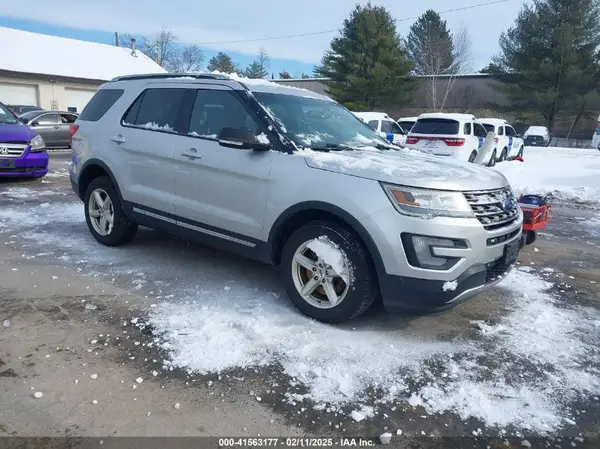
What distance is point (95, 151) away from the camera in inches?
210

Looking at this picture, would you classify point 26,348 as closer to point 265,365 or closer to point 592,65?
point 265,365

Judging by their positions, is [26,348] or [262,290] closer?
[26,348]

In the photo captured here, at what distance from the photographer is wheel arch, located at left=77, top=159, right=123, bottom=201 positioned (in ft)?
16.9

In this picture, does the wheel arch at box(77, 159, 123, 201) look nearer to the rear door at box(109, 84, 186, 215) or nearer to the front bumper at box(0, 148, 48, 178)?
the rear door at box(109, 84, 186, 215)


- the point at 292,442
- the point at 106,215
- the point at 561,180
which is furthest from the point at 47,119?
the point at 292,442

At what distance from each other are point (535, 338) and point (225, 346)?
90.7 inches

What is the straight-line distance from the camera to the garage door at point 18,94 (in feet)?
98.1

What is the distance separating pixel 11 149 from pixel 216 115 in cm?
689

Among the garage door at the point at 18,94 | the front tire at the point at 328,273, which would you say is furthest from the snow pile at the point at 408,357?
the garage door at the point at 18,94

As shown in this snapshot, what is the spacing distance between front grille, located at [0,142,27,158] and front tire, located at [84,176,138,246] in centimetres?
478

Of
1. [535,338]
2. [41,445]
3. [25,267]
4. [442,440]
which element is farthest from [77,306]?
[535,338]

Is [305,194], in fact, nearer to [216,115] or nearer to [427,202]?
[427,202]

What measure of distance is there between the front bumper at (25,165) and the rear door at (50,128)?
7.62 m

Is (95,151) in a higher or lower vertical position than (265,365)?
higher
